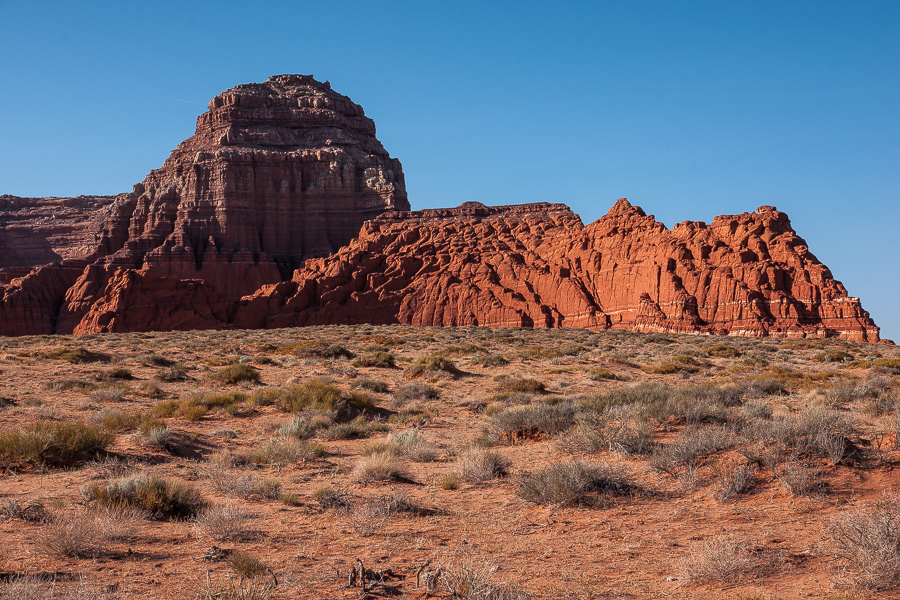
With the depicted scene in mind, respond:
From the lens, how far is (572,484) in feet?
25.7

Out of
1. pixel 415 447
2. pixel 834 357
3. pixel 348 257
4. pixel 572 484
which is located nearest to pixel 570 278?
pixel 348 257

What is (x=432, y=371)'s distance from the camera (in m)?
22.7

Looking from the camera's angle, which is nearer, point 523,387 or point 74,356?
point 523,387

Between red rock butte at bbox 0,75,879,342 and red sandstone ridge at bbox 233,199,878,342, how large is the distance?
0.59 ft

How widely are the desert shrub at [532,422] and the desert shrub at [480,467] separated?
2491 mm

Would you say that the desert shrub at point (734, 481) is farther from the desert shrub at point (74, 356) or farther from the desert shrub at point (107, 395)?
the desert shrub at point (74, 356)

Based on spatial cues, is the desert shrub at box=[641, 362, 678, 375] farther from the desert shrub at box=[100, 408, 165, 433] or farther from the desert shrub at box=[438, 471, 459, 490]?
the desert shrub at box=[100, 408, 165, 433]

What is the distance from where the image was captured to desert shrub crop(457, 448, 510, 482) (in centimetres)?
903

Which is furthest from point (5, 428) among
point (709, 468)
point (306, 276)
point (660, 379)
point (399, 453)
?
point (306, 276)

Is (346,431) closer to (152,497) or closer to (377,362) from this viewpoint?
(152,497)

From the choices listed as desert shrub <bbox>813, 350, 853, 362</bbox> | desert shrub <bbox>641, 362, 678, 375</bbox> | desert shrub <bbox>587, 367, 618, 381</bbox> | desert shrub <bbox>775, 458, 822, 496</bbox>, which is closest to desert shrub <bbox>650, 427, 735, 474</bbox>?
desert shrub <bbox>775, 458, 822, 496</bbox>

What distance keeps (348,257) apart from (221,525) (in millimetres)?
71253

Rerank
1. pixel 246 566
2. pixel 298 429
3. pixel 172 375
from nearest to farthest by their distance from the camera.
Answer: pixel 246 566
pixel 298 429
pixel 172 375

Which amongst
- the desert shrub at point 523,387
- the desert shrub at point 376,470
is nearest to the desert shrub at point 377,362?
the desert shrub at point 523,387
